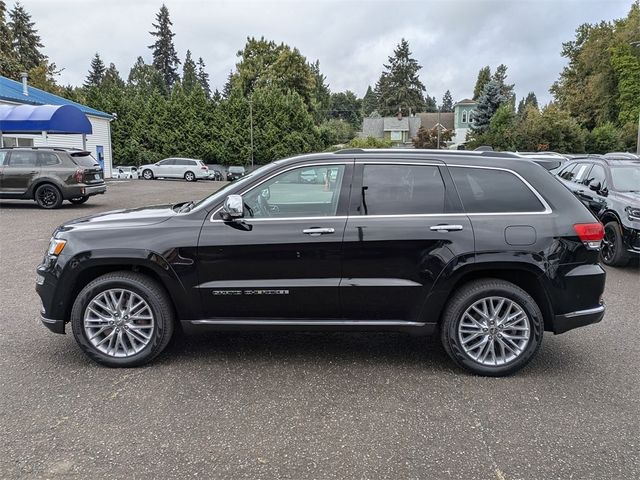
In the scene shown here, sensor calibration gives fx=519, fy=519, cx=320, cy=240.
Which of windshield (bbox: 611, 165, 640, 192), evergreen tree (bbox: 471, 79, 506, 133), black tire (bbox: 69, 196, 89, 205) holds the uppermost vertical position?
evergreen tree (bbox: 471, 79, 506, 133)

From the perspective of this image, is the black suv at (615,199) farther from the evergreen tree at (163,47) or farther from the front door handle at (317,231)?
the evergreen tree at (163,47)

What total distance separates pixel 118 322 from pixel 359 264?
6.53 feet

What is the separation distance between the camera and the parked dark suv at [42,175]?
14.5 m

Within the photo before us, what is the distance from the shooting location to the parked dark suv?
14500mm

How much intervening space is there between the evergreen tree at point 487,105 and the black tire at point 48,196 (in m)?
47.2

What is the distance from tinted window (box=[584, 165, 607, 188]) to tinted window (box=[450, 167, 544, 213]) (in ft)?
19.5

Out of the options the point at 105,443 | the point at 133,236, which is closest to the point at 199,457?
the point at 105,443

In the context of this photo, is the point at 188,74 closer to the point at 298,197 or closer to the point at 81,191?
the point at 81,191

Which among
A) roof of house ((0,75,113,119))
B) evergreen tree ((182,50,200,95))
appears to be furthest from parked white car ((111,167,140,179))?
evergreen tree ((182,50,200,95))

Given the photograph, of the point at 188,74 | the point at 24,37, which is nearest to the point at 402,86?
the point at 188,74

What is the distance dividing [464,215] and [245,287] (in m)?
1.82

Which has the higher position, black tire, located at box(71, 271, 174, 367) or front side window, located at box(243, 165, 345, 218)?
front side window, located at box(243, 165, 345, 218)

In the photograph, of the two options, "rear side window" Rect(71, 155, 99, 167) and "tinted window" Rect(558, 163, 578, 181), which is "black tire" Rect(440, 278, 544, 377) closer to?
"tinted window" Rect(558, 163, 578, 181)

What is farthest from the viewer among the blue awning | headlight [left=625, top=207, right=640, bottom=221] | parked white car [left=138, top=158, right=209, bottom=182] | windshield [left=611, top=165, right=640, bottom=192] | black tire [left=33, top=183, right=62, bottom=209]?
parked white car [left=138, top=158, right=209, bottom=182]
